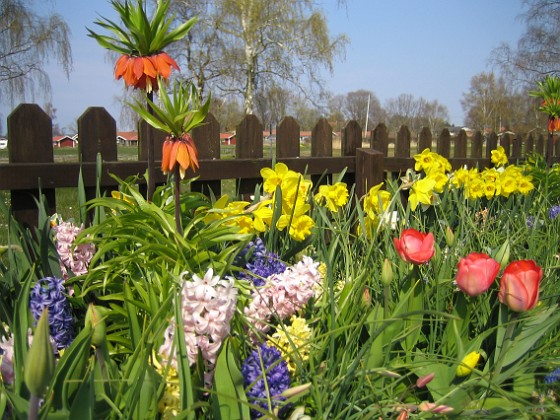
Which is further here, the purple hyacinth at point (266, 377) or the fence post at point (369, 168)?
the fence post at point (369, 168)

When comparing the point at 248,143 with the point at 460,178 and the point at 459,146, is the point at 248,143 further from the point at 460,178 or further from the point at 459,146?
the point at 459,146

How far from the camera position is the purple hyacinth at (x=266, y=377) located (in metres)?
0.82

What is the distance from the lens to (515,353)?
1.04 m

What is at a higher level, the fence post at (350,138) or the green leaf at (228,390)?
the fence post at (350,138)

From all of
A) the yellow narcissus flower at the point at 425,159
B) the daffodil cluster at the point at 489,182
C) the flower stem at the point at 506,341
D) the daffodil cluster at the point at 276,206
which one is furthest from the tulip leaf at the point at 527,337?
the daffodil cluster at the point at 489,182

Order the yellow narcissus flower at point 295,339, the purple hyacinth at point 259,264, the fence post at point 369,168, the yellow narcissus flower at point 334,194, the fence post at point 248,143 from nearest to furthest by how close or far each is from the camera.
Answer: the yellow narcissus flower at point 295,339 → the purple hyacinth at point 259,264 → the yellow narcissus flower at point 334,194 → the fence post at point 248,143 → the fence post at point 369,168

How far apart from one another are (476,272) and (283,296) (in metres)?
0.37

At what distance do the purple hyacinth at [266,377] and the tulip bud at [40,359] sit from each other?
0.37 meters

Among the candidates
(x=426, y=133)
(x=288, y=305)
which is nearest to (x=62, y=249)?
(x=288, y=305)

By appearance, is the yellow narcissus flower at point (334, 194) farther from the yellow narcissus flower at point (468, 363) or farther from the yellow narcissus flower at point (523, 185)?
the yellow narcissus flower at point (523, 185)

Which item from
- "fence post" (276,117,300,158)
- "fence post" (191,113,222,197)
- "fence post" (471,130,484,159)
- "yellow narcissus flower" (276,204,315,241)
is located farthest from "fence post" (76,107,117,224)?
"fence post" (471,130,484,159)

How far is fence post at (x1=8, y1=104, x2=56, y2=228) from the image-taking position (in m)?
2.29

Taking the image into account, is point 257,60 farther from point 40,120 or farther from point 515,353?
point 515,353

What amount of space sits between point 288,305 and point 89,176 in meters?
1.73
